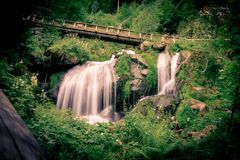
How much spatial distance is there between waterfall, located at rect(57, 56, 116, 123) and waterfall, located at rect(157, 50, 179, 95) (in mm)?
2783

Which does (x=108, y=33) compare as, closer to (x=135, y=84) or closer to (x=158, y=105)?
(x=135, y=84)

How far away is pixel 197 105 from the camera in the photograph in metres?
14.7

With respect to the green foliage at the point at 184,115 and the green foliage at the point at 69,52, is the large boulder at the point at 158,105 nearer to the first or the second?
the green foliage at the point at 184,115

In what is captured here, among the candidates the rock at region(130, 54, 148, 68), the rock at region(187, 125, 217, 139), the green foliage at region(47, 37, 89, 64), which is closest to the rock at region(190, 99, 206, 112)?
the rock at region(187, 125, 217, 139)

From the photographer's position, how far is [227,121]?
657 cm

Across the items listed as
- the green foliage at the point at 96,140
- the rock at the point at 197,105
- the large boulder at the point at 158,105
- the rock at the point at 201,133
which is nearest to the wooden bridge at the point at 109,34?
the rock at the point at 197,105

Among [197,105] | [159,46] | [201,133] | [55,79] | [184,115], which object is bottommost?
[201,133]

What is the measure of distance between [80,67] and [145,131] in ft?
28.0

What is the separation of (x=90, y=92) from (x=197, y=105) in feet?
19.2

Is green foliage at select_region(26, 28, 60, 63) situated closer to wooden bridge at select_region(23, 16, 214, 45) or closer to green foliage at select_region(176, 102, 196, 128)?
wooden bridge at select_region(23, 16, 214, 45)

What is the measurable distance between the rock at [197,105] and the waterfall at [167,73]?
6.84 feet

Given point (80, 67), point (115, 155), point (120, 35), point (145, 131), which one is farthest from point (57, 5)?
point (120, 35)

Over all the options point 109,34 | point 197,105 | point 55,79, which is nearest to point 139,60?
point 197,105

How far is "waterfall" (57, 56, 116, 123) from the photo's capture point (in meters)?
16.4
